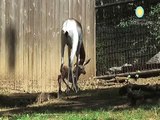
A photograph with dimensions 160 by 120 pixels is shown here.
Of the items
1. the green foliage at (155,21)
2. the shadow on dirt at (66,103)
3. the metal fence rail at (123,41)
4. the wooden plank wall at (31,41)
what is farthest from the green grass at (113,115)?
the green foliage at (155,21)

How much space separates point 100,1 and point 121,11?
2170 mm

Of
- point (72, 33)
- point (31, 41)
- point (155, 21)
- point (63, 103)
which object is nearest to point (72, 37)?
point (72, 33)

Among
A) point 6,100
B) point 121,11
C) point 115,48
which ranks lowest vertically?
point 6,100

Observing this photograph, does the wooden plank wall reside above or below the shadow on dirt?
above

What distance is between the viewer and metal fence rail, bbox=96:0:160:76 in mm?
13867

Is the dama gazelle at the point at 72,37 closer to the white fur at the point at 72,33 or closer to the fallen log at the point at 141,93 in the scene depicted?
the white fur at the point at 72,33

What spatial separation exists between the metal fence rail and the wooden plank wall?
3.65 ft

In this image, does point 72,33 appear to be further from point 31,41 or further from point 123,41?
point 123,41

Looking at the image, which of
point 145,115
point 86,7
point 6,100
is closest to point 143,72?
point 86,7

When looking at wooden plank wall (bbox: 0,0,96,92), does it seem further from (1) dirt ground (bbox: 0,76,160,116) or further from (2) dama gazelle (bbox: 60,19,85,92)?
(1) dirt ground (bbox: 0,76,160,116)

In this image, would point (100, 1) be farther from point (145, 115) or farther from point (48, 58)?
point (145, 115)

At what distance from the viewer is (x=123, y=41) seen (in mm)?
14172

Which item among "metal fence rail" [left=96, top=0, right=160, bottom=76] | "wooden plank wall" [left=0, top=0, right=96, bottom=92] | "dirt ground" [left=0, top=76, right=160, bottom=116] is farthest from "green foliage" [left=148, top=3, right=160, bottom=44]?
"dirt ground" [left=0, top=76, right=160, bottom=116]

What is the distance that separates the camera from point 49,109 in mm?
8312
